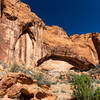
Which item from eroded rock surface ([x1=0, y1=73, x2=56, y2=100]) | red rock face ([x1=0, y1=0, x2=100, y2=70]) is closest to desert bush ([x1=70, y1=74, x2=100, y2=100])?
eroded rock surface ([x1=0, y1=73, x2=56, y2=100])

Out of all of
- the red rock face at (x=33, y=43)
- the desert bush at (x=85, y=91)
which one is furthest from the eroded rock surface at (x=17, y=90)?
the red rock face at (x=33, y=43)

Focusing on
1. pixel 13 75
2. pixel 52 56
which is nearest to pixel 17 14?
pixel 52 56

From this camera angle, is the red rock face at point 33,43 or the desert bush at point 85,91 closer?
the desert bush at point 85,91

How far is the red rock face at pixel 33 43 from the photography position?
40.7ft

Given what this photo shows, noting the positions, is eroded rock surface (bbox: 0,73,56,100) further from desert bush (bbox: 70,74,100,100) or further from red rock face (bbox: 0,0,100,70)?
red rock face (bbox: 0,0,100,70)

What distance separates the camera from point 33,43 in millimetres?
15461

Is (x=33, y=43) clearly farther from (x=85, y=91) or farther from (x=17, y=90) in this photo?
(x=85, y=91)

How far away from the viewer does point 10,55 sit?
39.4 feet

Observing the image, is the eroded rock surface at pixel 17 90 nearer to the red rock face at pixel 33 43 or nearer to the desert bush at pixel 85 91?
the desert bush at pixel 85 91

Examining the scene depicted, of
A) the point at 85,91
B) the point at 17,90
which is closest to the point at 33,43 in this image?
the point at 17,90

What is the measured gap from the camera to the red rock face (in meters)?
12.4

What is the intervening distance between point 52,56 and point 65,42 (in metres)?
3.37

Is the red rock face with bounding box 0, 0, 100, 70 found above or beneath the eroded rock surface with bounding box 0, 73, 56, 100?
above

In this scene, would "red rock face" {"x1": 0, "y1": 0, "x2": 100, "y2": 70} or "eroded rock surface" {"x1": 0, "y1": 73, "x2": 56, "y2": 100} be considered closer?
"eroded rock surface" {"x1": 0, "y1": 73, "x2": 56, "y2": 100}
